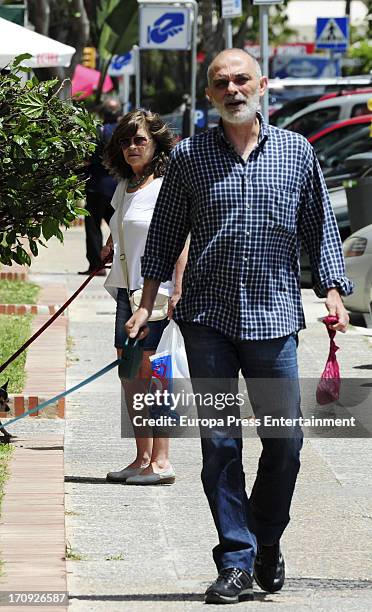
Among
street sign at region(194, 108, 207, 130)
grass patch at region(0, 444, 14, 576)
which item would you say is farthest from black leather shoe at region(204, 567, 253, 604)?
street sign at region(194, 108, 207, 130)

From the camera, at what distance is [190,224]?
5.57 metres

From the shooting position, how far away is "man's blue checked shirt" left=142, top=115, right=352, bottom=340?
17.6 ft

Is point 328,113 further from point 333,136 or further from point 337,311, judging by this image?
point 337,311

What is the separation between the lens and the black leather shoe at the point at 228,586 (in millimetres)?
5367

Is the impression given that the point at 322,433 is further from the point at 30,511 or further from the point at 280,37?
the point at 280,37

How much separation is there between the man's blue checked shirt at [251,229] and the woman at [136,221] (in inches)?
65.4

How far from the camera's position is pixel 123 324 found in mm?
7344

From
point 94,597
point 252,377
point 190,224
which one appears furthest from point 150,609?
point 190,224

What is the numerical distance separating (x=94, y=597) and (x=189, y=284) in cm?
117

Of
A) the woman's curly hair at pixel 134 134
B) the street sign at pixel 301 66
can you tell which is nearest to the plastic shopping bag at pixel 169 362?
the woman's curly hair at pixel 134 134

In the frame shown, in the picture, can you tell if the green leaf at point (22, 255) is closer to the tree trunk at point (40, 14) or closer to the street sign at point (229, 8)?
the street sign at point (229, 8)

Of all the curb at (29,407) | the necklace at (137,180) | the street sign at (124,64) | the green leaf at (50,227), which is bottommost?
the street sign at (124,64)

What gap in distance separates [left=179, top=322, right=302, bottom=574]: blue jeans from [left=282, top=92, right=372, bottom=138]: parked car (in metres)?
17.6

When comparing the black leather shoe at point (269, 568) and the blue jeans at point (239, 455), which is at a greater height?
the blue jeans at point (239, 455)
